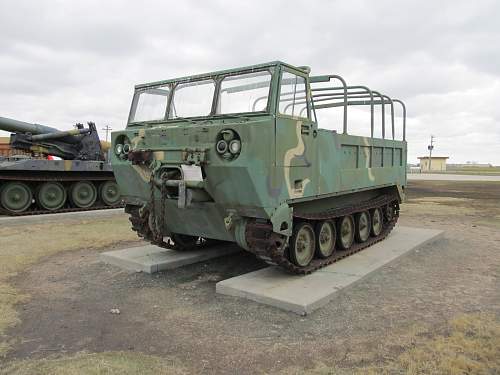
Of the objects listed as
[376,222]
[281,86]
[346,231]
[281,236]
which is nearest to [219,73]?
[281,86]

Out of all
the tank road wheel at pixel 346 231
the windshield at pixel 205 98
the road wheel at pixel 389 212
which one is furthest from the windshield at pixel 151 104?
the road wheel at pixel 389 212

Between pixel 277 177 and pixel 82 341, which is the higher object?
pixel 277 177

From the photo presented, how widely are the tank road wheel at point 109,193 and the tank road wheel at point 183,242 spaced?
26.4 ft

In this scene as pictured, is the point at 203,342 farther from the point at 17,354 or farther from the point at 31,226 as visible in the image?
the point at 31,226

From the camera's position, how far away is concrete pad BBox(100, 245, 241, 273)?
680cm

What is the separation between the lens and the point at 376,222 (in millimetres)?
8820

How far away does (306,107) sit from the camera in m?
5.95

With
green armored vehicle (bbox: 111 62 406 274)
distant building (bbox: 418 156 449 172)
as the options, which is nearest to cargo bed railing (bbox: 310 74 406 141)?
green armored vehicle (bbox: 111 62 406 274)

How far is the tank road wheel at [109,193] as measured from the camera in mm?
14945

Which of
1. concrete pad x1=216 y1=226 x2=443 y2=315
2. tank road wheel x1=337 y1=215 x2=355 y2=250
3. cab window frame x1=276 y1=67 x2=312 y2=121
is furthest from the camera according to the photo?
tank road wheel x1=337 y1=215 x2=355 y2=250

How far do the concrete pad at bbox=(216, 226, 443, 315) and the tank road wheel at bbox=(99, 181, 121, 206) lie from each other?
967cm

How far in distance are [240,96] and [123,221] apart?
7.30 metres

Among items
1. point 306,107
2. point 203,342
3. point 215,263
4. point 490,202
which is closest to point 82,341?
point 203,342

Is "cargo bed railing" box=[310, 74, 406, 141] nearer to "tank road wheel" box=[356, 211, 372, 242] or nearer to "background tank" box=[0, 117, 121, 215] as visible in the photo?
"tank road wheel" box=[356, 211, 372, 242]
